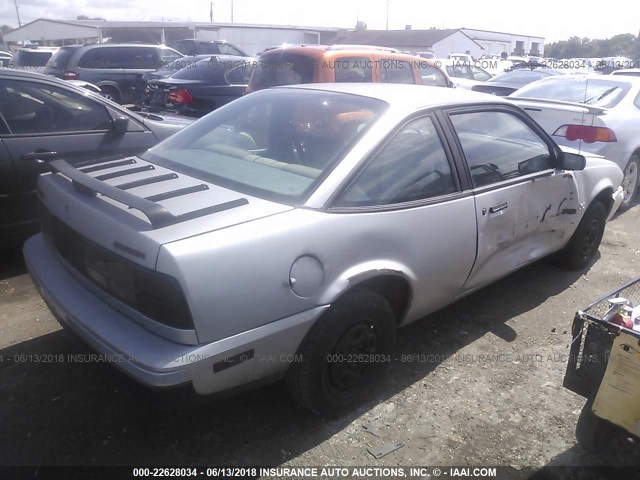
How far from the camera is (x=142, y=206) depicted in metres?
2.19

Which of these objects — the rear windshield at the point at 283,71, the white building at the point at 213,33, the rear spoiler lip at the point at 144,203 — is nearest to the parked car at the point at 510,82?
the rear windshield at the point at 283,71

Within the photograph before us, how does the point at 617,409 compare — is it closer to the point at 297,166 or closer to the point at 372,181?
the point at 372,181

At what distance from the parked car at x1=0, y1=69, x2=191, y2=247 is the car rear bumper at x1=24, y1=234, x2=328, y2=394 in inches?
70.1

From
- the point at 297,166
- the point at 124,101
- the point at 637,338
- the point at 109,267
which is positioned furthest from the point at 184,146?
the point at 124,101

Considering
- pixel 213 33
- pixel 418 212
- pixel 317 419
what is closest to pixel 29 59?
pixel 418 212

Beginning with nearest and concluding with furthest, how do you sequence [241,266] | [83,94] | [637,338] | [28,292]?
[637,338] < [241,266] < [28,292] < [83,94]

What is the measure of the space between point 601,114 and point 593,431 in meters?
4.53

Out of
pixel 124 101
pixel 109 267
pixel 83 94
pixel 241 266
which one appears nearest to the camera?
pixel 241 266

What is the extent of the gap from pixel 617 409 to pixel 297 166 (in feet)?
5.72

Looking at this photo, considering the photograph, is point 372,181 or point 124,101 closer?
point 372,181

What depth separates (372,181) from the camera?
105 inches

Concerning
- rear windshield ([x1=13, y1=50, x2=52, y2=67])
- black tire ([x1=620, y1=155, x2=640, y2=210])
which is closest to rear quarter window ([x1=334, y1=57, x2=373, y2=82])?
black tire ([x1=620, y1=155, x2=640, y2=210])

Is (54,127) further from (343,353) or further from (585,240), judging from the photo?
(585,240)

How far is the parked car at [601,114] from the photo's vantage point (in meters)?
5.74
